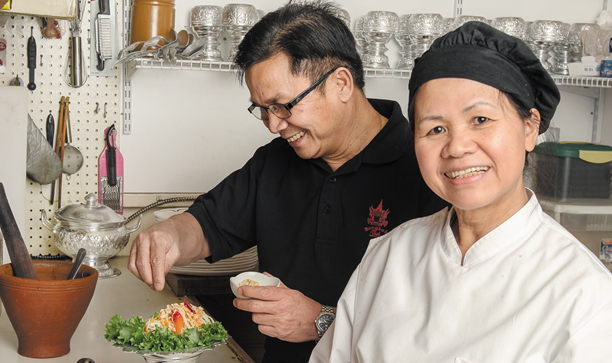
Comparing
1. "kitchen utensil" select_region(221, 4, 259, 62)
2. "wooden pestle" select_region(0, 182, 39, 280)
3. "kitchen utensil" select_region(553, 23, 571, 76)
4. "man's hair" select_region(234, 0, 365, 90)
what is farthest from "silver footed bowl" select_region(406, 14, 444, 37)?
"wooden pestle" select_region(0, 182, 39, 280)

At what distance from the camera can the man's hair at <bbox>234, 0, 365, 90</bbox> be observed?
1.41 meters

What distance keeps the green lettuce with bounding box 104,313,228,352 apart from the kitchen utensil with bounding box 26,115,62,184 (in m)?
1.23

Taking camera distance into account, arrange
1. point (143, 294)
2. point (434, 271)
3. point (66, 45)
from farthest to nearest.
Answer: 1. point (66, 45)
2. point (143, 294)
3. point (434, 271)

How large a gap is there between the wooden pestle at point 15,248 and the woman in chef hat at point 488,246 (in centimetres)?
84

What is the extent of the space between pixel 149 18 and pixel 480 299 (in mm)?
1771

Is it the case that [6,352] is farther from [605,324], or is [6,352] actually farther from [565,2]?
[565,2]

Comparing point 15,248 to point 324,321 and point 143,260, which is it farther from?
point 324,321

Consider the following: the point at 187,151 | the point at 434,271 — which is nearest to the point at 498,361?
the point at 434,271

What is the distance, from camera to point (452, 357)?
0.91 meters

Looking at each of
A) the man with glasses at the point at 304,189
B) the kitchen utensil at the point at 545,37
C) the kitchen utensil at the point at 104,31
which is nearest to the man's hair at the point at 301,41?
the man with glasses at the point at 304,189

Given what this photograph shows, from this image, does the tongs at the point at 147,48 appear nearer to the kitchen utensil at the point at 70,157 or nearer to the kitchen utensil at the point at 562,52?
the kitchen utensil at the point at 70,157

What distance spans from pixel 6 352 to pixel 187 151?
47.8 inches

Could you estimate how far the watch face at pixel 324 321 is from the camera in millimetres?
1330

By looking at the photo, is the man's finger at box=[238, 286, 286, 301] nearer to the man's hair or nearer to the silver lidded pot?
the man's hair
